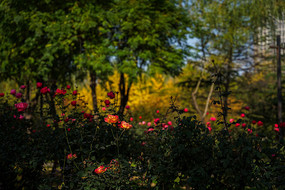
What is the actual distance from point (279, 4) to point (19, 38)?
12.0 metres

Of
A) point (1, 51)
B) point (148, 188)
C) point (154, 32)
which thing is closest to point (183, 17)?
point (154, 32)

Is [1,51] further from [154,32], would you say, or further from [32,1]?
[154,32]

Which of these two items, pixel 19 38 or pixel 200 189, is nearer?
pixel 200 189

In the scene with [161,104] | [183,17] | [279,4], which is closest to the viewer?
[183,17]

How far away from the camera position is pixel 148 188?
11.7 ft

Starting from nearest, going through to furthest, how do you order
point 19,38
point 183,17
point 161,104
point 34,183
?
point 34,183, point 19,38, point 183,17, point 161,104

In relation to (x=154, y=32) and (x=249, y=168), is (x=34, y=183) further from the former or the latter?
(x=154, y=32)

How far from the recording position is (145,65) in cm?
1102

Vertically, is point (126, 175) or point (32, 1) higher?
point (32, 1)

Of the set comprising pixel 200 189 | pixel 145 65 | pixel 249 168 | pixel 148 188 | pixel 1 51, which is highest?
pixel 1 51

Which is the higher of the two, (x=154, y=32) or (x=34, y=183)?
(x=154, y=32)

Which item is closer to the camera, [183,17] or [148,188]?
[148,188]

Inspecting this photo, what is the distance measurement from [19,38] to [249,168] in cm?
1037

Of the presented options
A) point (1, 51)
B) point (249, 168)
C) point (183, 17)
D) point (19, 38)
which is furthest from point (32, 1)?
point (249, 168)
